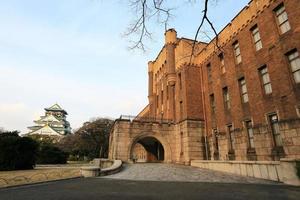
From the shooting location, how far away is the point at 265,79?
50.1ft

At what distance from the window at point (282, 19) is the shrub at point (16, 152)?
80.3 ft

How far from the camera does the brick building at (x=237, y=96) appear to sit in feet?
43.5

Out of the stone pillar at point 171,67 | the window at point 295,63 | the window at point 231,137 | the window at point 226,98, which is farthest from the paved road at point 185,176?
the stone pillar at point 171,67

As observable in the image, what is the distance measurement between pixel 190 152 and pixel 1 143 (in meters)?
18.1

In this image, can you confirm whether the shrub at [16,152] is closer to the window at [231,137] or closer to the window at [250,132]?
the window at [231,137]

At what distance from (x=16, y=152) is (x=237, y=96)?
21235 mm

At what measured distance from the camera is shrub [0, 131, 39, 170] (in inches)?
804

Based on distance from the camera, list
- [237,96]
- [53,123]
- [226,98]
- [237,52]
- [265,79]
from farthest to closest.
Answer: [53,123]
[226,98]
[237,52]
[237,96]
[265,79]

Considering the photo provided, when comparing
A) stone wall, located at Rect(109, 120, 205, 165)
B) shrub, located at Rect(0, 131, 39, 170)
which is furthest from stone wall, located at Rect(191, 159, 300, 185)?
shrub, located at Rect(0, 131, 39, 170)

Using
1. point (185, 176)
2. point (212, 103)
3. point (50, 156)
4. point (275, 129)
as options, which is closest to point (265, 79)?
point (275, 129)

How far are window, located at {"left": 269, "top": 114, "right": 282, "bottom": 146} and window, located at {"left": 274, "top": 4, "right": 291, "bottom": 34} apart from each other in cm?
568

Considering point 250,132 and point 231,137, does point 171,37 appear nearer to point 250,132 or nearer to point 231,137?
point 231,137

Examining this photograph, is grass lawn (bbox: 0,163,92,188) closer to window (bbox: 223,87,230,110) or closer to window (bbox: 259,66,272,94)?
window (bbox: 223,87,230,110)

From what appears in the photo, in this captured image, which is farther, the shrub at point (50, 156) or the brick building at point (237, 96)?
the shrub at point (50, 156)
